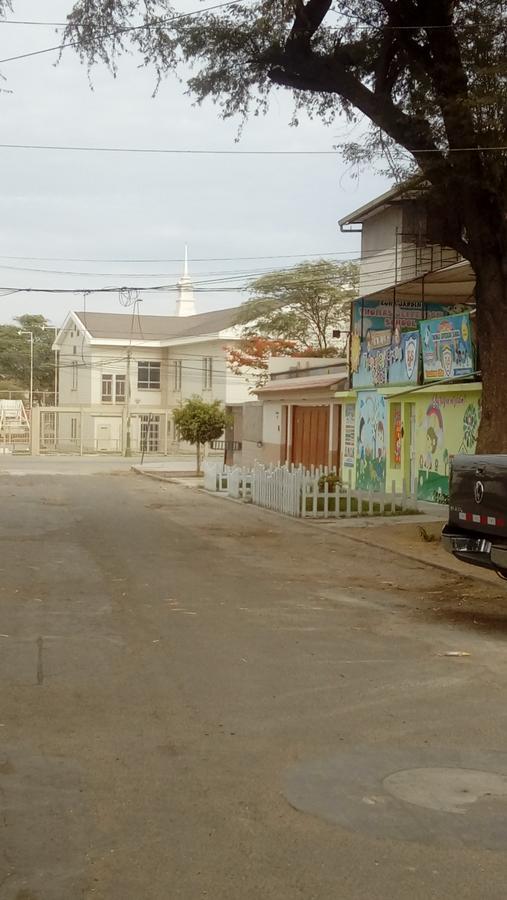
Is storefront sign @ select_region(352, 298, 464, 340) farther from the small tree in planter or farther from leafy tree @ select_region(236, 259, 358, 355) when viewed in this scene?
leafy tree @ select_region(236, 259, 358, 355)

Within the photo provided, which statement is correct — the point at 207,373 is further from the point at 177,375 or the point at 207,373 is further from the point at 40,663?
the point at 40,663

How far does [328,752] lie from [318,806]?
92cm

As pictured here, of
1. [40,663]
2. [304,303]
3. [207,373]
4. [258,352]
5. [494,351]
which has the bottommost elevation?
[40,663]

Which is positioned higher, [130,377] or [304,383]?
[130,377]

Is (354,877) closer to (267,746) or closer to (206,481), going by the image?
(267,746)

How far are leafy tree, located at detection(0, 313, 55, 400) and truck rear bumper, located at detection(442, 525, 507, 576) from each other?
247 ft

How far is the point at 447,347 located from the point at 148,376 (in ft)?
145

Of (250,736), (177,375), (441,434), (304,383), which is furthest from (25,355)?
(250,736)

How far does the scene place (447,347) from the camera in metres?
23.0

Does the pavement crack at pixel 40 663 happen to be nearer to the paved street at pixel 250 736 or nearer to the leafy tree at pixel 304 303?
the paved street at pixel 250 736

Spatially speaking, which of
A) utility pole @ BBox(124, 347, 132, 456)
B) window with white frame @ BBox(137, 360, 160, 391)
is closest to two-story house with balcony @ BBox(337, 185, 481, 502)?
utility pole @ BBox(124, 347, 132, 456)

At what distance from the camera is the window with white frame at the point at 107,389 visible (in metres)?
65.4

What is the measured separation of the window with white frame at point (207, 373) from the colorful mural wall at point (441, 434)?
33.5m

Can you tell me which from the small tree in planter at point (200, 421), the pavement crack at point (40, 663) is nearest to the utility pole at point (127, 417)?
the small tree in planter at point (200, 421)
